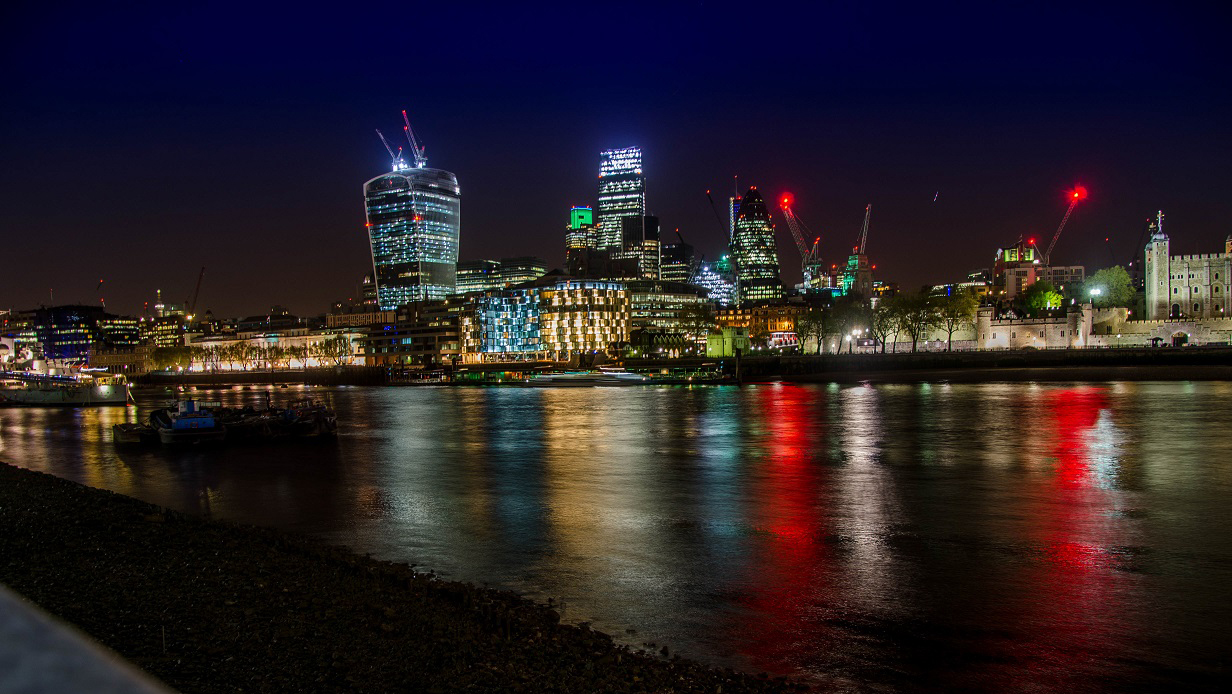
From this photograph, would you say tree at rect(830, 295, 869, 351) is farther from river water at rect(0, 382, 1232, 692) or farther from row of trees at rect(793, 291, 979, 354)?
river water at rect(0, 382, 1232, 692)

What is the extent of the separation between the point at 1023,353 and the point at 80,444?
109152 mm

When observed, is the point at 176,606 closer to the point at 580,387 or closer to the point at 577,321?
the point at 580,387

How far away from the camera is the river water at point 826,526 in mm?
11297

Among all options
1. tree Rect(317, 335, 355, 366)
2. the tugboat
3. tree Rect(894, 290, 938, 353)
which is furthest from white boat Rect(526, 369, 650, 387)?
tree Rect(317, 335, 355, 366)

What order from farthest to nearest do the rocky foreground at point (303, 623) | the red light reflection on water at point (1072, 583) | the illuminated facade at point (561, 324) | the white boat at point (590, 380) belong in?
the illuminated facade at point (561, 324) < the white boat at point (590, 380) < the red light reflection on water at point (1072, 583) < the rocky foreground at point (303, 623)

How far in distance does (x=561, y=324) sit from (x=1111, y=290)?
111367mm

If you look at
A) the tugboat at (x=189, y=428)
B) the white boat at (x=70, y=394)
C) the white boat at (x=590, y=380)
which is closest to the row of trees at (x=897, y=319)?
the white boat at (x=590, y=380)

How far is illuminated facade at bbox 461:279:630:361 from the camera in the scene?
18850 centimetres

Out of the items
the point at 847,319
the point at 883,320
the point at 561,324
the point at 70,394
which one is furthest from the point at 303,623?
the point at 561,324

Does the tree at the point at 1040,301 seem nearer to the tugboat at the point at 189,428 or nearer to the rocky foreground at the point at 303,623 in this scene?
the tugboat at the point at 189,428

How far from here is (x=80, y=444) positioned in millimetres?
45656

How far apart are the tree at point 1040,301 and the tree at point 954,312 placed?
12489mm

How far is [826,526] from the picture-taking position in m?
19.5

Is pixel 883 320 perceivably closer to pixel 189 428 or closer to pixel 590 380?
pixel 590 380
